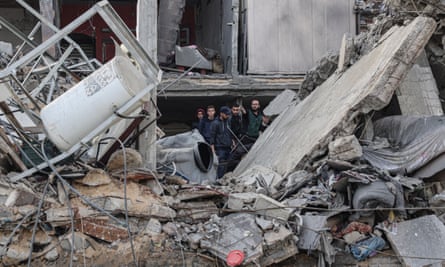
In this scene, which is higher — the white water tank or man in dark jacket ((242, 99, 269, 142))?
the white water tank

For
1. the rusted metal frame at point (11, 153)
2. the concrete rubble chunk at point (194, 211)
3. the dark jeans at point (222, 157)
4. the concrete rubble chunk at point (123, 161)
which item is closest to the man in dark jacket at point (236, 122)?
the dark jeans at point (222, 157)

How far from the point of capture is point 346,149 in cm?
604

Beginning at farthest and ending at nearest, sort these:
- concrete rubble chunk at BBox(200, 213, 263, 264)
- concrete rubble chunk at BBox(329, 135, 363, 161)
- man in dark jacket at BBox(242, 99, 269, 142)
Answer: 1. man in dark jacket at BBox(242, 99, 269, 142)
2. concrete rubble chunk at BBox(329, 135, 363, 161)
3. concrete rubble chunk at BBox(200, 213, 263, 264)

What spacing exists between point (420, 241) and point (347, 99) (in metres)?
2.19

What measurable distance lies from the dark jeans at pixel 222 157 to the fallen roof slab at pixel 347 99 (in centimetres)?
52

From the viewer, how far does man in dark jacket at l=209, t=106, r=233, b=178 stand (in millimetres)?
9672

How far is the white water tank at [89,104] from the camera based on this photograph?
5266 mm

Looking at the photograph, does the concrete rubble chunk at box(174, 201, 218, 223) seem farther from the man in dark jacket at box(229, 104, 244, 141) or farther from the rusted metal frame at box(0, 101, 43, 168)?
the man in dark jacket at box(229, 104, 244, 141)

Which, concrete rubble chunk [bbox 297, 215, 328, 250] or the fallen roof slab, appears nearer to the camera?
concrete rubble chunk [bbox 297, 215, 328, 250]

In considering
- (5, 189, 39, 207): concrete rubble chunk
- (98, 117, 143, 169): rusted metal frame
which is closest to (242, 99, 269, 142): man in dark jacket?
(98, 117, 143, 169): rusted metal frame

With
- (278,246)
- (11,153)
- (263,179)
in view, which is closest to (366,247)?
(278,246)

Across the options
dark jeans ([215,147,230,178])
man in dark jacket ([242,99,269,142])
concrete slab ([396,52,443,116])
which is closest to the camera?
concrete slab ([396,52,443,116])

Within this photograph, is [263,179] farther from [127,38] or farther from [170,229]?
[127,38]

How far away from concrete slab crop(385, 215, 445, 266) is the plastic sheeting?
0.72 meters
